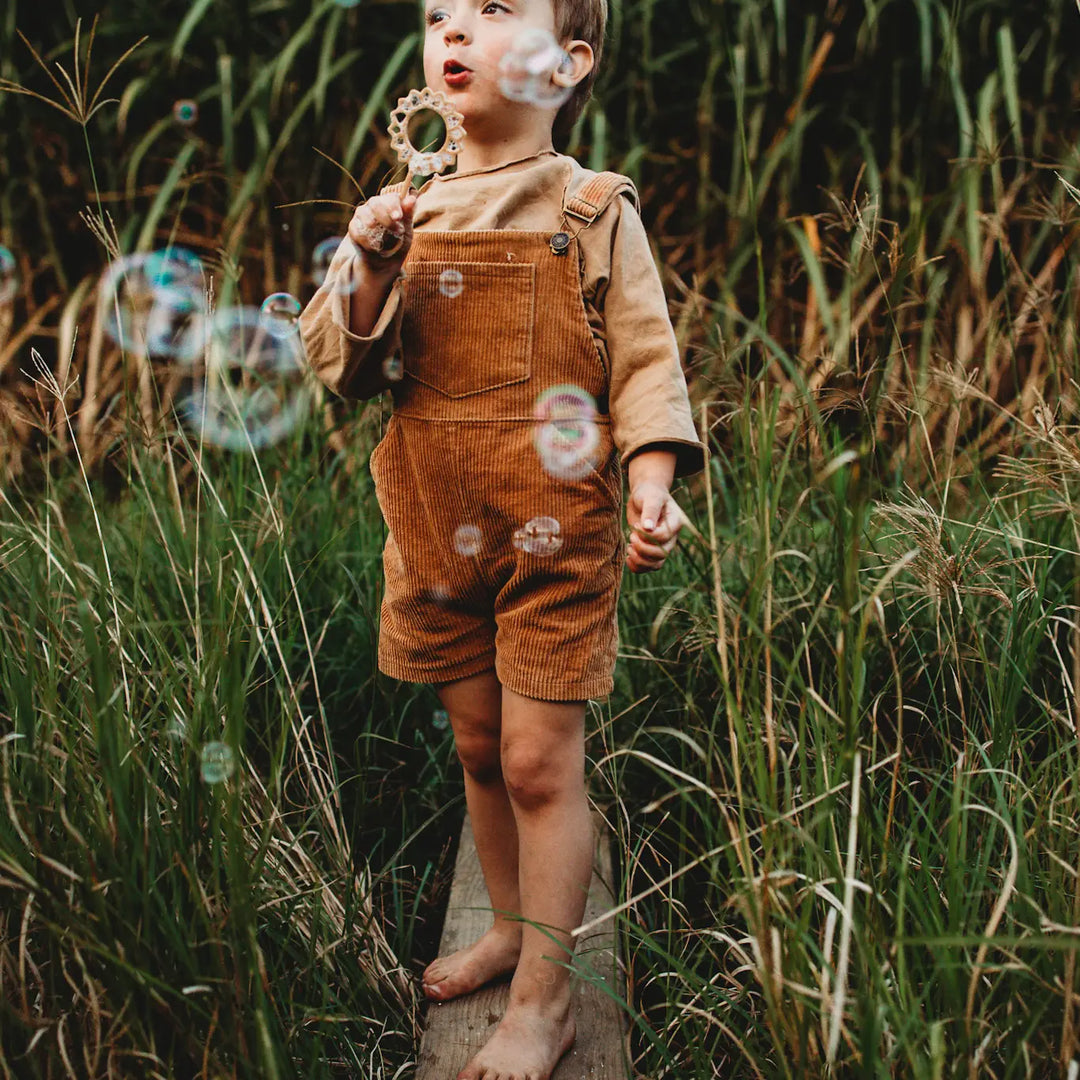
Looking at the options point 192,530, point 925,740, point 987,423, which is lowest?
point 987,423

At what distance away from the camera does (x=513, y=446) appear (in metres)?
1.44

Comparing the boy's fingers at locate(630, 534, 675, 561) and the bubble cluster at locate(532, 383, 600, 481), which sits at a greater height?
the bubble cluster at locate(532, 383, 600, 481)

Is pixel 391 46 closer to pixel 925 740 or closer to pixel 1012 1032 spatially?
pixel 925 740

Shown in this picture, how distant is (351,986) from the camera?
1.52m

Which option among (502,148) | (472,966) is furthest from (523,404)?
(472,966)

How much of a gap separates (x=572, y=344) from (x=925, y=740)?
3.25 ft

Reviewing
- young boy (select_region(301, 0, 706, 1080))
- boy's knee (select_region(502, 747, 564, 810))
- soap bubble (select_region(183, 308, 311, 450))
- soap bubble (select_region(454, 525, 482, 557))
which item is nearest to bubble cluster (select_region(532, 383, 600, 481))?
young boy (select_region(301, 0, 706, 1080))

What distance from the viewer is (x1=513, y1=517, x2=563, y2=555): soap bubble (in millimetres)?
1445

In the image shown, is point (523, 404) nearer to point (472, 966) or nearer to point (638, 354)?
point (638, 354)

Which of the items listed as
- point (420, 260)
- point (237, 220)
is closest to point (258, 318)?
point (237, 220)

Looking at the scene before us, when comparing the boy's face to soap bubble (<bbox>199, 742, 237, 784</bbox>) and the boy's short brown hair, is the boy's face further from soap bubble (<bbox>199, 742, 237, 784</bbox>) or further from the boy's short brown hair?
soap bubble (<bbox>199, 742, 237, 784</bbox>)

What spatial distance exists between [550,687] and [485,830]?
342 millimetres

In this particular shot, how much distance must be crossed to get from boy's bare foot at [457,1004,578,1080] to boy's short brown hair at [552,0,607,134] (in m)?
1.34

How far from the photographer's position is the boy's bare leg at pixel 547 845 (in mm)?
1465
